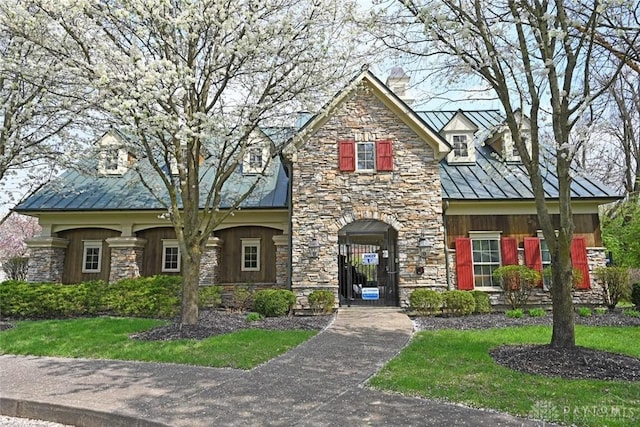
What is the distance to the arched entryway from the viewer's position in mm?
13625

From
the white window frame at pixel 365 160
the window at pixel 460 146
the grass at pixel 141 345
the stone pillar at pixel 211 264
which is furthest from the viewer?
the window at pixel 460 146

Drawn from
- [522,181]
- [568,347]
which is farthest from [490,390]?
[522,181]

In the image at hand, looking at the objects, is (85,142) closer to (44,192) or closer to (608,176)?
(44,192)

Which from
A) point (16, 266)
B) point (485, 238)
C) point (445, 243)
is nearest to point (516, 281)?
point (485, 238)

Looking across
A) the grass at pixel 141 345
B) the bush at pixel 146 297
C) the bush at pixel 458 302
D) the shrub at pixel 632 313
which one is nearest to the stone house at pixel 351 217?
the bush at pixel 458 302

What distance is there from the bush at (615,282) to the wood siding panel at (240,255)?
10479 mm

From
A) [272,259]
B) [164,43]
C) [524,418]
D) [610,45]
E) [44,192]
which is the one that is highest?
[164,43]

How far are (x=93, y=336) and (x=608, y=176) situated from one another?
24.7 meters

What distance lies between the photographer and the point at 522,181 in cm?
1454

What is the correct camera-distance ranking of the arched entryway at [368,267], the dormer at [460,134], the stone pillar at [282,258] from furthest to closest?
the dormer at [460,134], the stone pillar at [282,258], the arched entryway at [368,267]

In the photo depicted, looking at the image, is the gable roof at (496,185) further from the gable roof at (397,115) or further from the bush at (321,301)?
the bush at (321,301)

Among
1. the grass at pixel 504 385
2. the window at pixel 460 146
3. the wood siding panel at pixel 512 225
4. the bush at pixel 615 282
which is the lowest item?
the grass at pixel 504 385

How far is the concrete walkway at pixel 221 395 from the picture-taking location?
4.45 meters

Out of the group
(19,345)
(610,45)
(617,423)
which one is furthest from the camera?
(19,345)
